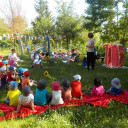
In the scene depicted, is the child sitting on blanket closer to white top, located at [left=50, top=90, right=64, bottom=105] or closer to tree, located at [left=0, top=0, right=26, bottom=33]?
white top, located at [left=50, top=90, right=64, bottom=105]

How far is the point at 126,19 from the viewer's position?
440 inches

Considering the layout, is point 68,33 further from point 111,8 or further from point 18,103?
point 18,103

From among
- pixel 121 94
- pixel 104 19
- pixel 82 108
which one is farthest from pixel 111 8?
pixel 82 108

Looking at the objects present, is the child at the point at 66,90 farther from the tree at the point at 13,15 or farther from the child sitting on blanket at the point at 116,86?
the tree at the point at 13,15

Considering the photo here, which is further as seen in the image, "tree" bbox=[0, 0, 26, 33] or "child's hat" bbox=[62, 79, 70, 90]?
"tree" bbox=[0, 0, 26, 33]

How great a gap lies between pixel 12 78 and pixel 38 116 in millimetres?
2653

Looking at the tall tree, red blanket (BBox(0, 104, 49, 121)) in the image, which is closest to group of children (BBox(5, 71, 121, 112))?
red blanket (BBox(0, 104, 49, 121))

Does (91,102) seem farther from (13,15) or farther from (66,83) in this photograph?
(13,15)

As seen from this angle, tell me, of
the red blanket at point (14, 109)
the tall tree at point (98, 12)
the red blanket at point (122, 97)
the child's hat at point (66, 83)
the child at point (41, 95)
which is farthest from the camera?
the tall tree at point (98, 12)

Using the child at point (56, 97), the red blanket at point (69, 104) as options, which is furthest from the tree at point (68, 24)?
the child at point (56, 97)

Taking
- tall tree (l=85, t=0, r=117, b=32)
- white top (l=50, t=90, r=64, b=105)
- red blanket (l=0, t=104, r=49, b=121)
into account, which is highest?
tall tree (l=85, t=0, r=117, b=32)

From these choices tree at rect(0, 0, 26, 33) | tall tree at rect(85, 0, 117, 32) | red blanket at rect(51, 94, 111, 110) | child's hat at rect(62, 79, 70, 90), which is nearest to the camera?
red blanket at rect(51, 94, 111, 110)

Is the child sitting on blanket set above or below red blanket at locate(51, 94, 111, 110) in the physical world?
above

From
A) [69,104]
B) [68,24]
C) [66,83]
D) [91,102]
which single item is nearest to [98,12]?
[68,24]
